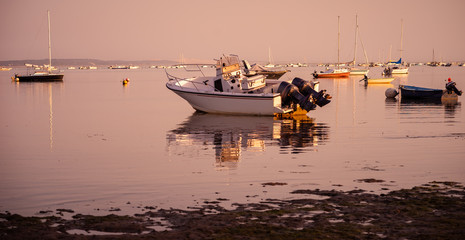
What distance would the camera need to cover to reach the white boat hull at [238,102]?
29.5 m

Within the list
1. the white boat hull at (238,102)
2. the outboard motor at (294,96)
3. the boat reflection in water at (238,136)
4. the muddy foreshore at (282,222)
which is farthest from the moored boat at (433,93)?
the muddy foreshore at (282,222)

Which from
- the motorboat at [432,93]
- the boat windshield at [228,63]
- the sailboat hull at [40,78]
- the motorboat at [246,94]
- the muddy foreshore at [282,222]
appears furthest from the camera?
the sailboat hull at [40,78]

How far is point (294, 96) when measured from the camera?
99.9 ft

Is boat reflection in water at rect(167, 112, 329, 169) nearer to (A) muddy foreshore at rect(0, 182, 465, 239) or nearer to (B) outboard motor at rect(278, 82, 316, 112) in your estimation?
(B) outboard motor at rect(278, 82, 316, 112)

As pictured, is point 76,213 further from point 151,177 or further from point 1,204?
point 151,177

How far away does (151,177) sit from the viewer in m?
14.0

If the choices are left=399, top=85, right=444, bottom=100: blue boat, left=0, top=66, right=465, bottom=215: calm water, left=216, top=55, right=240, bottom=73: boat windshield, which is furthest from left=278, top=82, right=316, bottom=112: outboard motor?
left=399, top=85, right=444, bottom=100: blue boat

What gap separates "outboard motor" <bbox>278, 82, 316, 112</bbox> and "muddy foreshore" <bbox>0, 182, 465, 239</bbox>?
766 inches

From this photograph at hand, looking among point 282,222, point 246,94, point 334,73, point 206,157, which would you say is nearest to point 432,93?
point 246,94

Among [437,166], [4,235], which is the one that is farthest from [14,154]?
[437,166]

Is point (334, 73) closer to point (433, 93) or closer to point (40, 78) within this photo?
point (40, 78)

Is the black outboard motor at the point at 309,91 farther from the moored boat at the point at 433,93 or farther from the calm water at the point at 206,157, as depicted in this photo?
the moored boat at the point at 433,93

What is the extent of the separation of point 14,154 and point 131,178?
6.70 m

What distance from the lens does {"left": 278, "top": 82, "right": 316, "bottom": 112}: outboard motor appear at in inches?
1192
